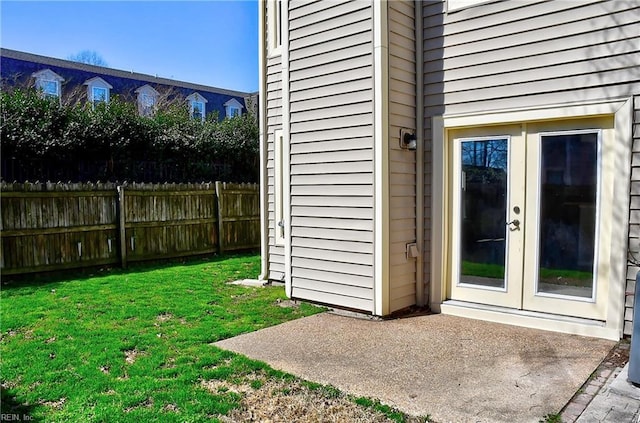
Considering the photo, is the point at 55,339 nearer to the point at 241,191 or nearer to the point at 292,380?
the point at 292,380

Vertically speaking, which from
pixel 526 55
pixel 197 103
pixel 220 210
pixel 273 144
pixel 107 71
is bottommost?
pixel 220 210

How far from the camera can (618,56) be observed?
405 cm

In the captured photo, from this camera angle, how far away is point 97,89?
18094 millimetres

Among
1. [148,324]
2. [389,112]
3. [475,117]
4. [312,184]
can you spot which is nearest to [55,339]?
[148,324]

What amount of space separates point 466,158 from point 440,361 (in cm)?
231

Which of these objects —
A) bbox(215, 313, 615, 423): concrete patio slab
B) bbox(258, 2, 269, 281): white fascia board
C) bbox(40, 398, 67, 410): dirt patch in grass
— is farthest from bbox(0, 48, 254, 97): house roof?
bbox(40, 398, 67, 410): dirt patch in grass

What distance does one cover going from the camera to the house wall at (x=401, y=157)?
4.91m

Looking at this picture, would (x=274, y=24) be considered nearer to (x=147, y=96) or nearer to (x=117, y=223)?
(x=117, y=223)

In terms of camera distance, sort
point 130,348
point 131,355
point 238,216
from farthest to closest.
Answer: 1. point 238,216
2. point 130,348
3. point 131,355

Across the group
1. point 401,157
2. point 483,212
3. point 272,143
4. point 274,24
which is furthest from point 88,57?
point 483,212

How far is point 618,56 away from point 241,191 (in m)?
7.40

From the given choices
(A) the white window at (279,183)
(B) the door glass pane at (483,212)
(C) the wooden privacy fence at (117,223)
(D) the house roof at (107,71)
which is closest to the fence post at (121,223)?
(C) the wooden privacy fence at (117,223)

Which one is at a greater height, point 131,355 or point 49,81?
point 49,81

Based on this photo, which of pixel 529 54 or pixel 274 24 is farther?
pixel 274 24
